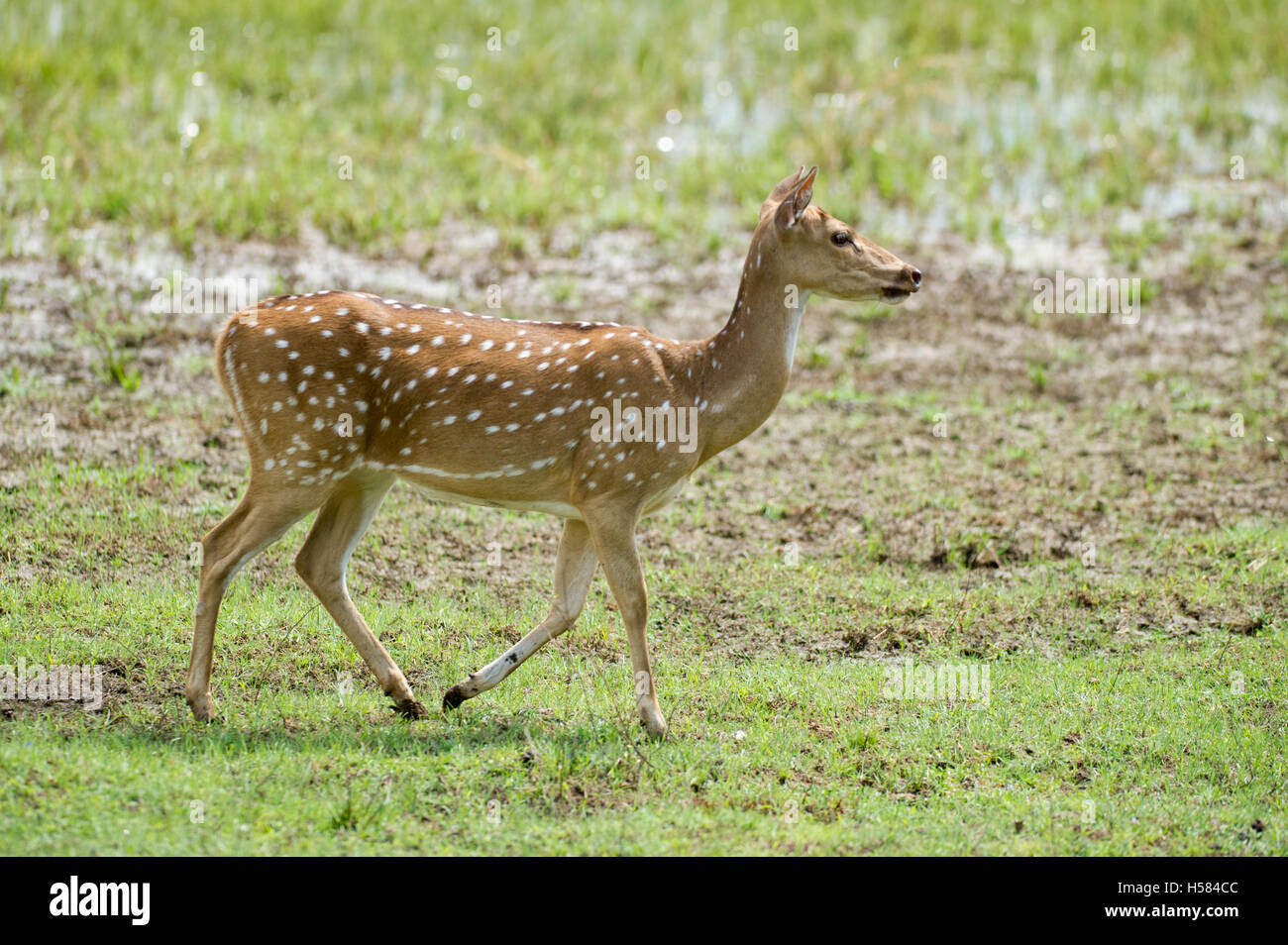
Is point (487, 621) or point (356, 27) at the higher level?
point (356, 27)

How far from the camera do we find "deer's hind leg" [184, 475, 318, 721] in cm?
798

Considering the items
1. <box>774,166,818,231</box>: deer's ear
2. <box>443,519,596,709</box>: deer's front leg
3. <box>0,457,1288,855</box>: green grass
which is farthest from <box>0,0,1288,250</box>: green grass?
<box>774,166,818,231</box>: deer's ear

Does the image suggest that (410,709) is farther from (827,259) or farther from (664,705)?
(827,259)

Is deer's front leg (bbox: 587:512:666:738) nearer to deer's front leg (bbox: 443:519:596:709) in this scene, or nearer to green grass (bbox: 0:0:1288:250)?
deer's front leg (bbox: 443:519:596:709)

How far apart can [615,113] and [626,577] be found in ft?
32.0

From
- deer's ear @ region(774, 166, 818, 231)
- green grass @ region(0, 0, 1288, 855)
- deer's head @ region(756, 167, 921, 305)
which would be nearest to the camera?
green grass @ region(0, 0, 1288, 855)

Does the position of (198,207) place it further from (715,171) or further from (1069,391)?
(1069,391)

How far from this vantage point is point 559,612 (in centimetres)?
842

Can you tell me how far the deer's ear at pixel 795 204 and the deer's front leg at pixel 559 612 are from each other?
5.74ft

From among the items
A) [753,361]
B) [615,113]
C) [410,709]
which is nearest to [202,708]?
[410,709]

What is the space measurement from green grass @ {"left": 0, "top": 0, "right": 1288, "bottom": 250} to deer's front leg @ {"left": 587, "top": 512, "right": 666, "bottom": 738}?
669cm
